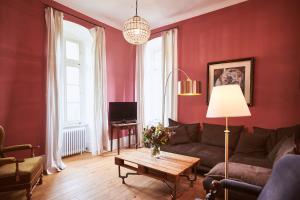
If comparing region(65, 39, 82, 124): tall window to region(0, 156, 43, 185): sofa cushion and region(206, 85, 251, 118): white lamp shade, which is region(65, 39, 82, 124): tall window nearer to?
region(0, 156, 43, 185): sofa cushion

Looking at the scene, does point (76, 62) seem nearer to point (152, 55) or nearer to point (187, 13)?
point (152, 55)

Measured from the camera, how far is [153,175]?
2.53m

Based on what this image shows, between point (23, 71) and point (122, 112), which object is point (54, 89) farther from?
point (122, 112)

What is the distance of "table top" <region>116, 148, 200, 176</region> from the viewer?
2.35 m

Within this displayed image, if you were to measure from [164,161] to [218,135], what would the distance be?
1465mm

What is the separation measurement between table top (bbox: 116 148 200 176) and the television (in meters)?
1.70

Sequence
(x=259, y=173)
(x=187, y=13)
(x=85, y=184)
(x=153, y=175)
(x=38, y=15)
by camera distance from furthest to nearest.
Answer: (x=187, y=13) < (x=38, y=15) < (x=85, y=184) < (x=153, y=175) < (x=259, y=173)

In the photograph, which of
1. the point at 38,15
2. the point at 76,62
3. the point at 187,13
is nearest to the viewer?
the point at 38,15

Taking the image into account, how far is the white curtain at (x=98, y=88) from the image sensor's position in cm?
429

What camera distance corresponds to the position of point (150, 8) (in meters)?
3.98

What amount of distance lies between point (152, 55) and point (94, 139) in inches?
109

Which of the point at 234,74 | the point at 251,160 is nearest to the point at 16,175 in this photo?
the point at 251,160

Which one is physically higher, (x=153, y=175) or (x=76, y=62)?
(x=76, y=62)

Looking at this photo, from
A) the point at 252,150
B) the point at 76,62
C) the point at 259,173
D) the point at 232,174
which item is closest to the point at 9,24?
the point at 76,62
